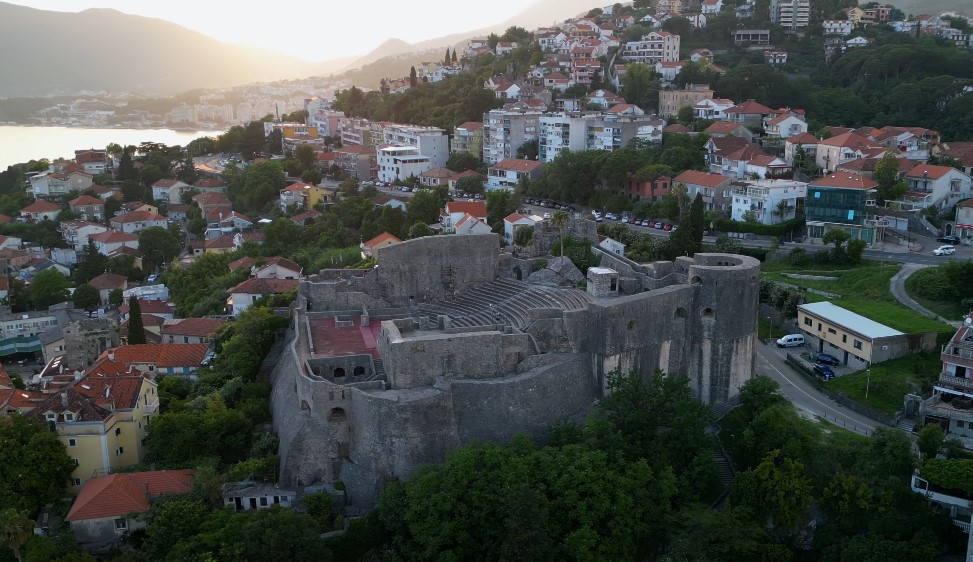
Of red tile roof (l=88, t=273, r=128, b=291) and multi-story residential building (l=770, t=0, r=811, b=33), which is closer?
red tile roof (l=88, t=273, r=128, b=291)

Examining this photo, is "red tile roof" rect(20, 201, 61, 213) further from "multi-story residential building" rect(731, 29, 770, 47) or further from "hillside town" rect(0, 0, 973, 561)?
"multi-story residential building" rect(731, 29, 770, 47)

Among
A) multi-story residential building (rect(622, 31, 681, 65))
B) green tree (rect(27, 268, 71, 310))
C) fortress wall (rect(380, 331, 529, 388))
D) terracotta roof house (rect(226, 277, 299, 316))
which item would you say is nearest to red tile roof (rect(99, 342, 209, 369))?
terracotta roof house (rect(226, 277, 299, 316))

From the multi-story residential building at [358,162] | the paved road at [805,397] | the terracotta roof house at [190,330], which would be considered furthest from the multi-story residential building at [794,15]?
the terracotta roof house at [190,330]

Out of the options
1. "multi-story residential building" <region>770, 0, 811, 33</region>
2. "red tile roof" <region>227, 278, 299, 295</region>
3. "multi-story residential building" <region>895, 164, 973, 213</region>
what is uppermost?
"multi-story residential building" <region>770, 0, 811, 33</region>

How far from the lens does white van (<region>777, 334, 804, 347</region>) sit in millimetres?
32344

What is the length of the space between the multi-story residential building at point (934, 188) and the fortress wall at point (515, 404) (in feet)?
89.5

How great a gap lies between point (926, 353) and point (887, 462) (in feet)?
25.7

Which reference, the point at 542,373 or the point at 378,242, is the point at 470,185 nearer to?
the point at 378,242

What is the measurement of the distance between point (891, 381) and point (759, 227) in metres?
17.6

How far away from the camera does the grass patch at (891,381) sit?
26891 mm

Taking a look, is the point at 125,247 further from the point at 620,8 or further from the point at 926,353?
the point at 620,8

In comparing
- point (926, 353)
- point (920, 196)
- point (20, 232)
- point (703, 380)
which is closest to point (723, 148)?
point (920, 196)

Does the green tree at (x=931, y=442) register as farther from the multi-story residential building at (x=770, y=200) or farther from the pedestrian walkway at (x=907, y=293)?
the multi-story residential building at (x=770, y=200)

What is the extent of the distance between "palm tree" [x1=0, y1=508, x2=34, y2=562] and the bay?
99.2m
